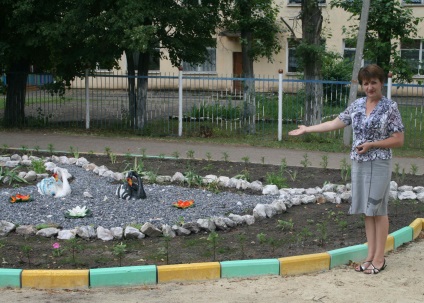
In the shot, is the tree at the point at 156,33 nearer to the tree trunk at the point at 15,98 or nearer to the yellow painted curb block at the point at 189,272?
the tree trunk at the point at 15,98

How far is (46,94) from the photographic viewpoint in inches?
837

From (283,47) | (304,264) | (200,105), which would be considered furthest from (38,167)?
(283,47)

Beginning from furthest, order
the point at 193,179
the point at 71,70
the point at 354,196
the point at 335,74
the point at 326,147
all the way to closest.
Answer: the point at 335,74 → the point at 71,70 → the point at 326,147 → the point at 193,179 → the point at 354,196

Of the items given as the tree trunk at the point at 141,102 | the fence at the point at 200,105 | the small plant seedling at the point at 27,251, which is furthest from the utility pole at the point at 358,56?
the small plant seedling at the point at 27,251

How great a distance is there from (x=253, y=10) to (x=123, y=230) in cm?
1360

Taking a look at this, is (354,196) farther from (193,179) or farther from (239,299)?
(193,179)

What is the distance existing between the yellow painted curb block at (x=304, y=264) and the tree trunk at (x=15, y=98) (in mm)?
15149

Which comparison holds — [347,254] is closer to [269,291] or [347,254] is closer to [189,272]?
[269,291]

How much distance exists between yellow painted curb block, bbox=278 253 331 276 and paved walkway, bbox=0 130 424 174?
663 centimetres

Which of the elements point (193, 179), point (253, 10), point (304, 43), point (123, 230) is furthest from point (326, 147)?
point (123, 230)

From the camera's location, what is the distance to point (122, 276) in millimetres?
6992

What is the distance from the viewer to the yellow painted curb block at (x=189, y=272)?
7.09 metres

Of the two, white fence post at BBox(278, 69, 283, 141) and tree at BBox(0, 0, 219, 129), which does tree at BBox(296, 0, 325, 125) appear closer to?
white fence post at BBox(278, 69, 283, 141)

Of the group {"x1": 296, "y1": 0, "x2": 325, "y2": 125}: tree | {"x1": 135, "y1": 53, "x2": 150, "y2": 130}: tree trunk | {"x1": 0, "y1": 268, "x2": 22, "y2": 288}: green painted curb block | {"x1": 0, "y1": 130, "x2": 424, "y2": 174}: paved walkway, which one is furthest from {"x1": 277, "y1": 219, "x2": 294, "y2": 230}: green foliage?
{"x1": 135, "y1": 53, "x2": 150, "y2": 130}: tree trunk
